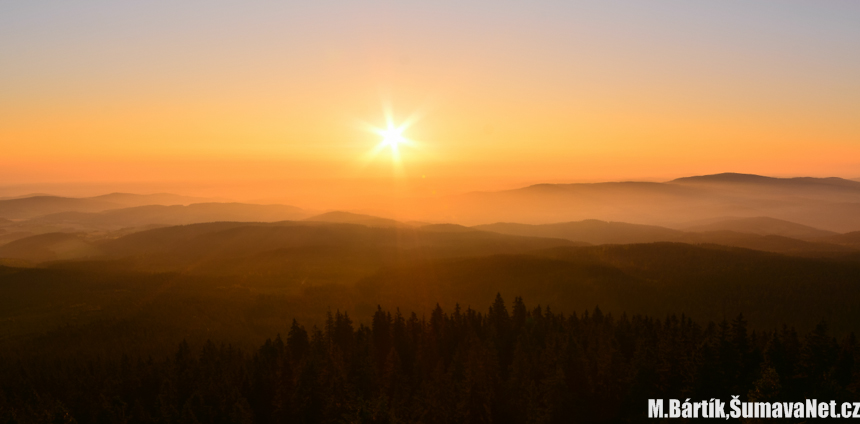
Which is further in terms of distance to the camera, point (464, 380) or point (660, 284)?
point (660, 284)

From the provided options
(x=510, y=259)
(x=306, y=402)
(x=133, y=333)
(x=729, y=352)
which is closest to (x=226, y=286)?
(x=133, y=333)

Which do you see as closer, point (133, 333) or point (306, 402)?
point (306, 402)

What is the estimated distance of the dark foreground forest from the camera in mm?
51094

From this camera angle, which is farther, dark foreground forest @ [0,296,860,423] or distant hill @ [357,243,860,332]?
distant hill @ [357,243,860,332]

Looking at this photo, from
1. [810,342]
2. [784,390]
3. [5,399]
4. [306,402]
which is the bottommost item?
[5,399]

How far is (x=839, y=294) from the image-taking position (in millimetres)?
124125

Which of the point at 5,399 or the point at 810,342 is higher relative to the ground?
the point at 810,342

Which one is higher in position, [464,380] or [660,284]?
[660,284]

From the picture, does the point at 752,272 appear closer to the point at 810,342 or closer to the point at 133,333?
the point at 810,342

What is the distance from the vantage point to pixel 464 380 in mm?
56281

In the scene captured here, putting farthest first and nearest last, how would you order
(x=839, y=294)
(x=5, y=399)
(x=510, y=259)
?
(x=510, y=259) < (x=839, y=294) < (x=5, y=399)

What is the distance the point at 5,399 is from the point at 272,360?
35627 millimetres

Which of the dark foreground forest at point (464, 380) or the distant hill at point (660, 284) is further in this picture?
the distant hill at point (660, 284)

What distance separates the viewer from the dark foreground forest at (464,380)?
5109 centimetres
